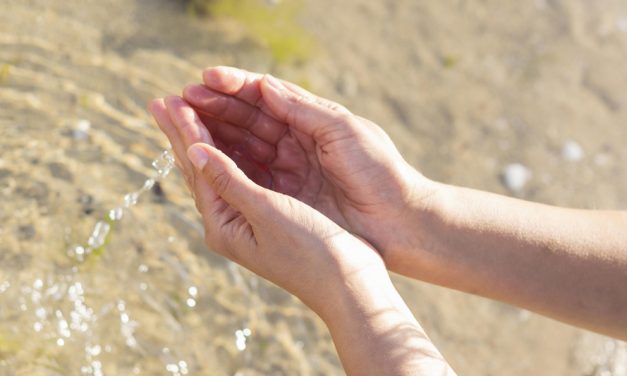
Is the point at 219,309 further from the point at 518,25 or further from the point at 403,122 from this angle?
the point at 518,25

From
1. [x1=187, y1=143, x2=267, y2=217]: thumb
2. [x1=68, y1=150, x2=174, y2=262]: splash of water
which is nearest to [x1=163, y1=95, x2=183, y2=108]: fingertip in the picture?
[x1=187, y1=143, x2=267, y2=217]: thumb

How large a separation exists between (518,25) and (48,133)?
2.59m

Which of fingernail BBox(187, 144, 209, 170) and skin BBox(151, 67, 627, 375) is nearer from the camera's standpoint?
fingernail BBox(187, 144, 209, 170)

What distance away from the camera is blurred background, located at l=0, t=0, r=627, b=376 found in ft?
9.89

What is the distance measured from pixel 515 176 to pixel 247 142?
1.61 meters

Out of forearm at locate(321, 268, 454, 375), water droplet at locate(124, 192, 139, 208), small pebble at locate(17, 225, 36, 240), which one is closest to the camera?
forearm at locate(321, 268, 454, 375)

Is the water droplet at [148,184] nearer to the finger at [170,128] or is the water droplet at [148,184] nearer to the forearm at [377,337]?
the finger at [170,128]

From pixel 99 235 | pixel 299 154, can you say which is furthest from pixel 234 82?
pixel 99 235

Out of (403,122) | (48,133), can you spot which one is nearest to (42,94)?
(48,133)

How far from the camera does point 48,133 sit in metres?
3.24

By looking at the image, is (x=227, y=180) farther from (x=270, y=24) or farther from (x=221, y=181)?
(x=270, y=24)

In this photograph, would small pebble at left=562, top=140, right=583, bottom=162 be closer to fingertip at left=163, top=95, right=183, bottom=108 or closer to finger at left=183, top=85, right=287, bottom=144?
finger at left=183, top=85, right=287, bottom=144

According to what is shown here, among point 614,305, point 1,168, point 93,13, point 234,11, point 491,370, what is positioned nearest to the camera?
point 614,305

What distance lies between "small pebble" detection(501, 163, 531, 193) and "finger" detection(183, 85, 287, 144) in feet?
4.92
